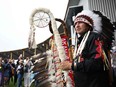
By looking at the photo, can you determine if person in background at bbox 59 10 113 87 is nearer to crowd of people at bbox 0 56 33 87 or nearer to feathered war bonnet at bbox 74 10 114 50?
feathered war bonnet at bbox 74 10 114 50

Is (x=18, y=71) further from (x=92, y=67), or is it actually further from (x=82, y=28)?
(x=92, y=67)

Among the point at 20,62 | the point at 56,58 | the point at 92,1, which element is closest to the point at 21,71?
the point at 20,62

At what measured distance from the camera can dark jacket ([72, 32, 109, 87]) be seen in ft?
7.18

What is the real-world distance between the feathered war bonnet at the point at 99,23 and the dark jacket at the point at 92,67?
165mm

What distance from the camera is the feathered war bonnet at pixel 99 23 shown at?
2.44m

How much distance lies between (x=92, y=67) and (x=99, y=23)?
19.7 inches

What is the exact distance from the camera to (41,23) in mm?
3023

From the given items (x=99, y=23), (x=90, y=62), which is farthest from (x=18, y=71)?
(x=90, y=62)

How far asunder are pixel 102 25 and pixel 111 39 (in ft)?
0.48

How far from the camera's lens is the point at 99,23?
99.0 inches

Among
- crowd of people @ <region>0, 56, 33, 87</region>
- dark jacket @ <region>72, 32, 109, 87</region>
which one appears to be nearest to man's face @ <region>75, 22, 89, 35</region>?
dark jacket @ <region>72, 32, 109, 87</region>

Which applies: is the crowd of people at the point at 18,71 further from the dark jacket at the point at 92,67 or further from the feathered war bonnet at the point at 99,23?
the dark jacket at the point at 92,67

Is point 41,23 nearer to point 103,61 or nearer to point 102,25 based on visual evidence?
point 102,25

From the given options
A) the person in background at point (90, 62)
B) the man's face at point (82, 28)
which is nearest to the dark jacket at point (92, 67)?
the person in background at point (90, 62)
